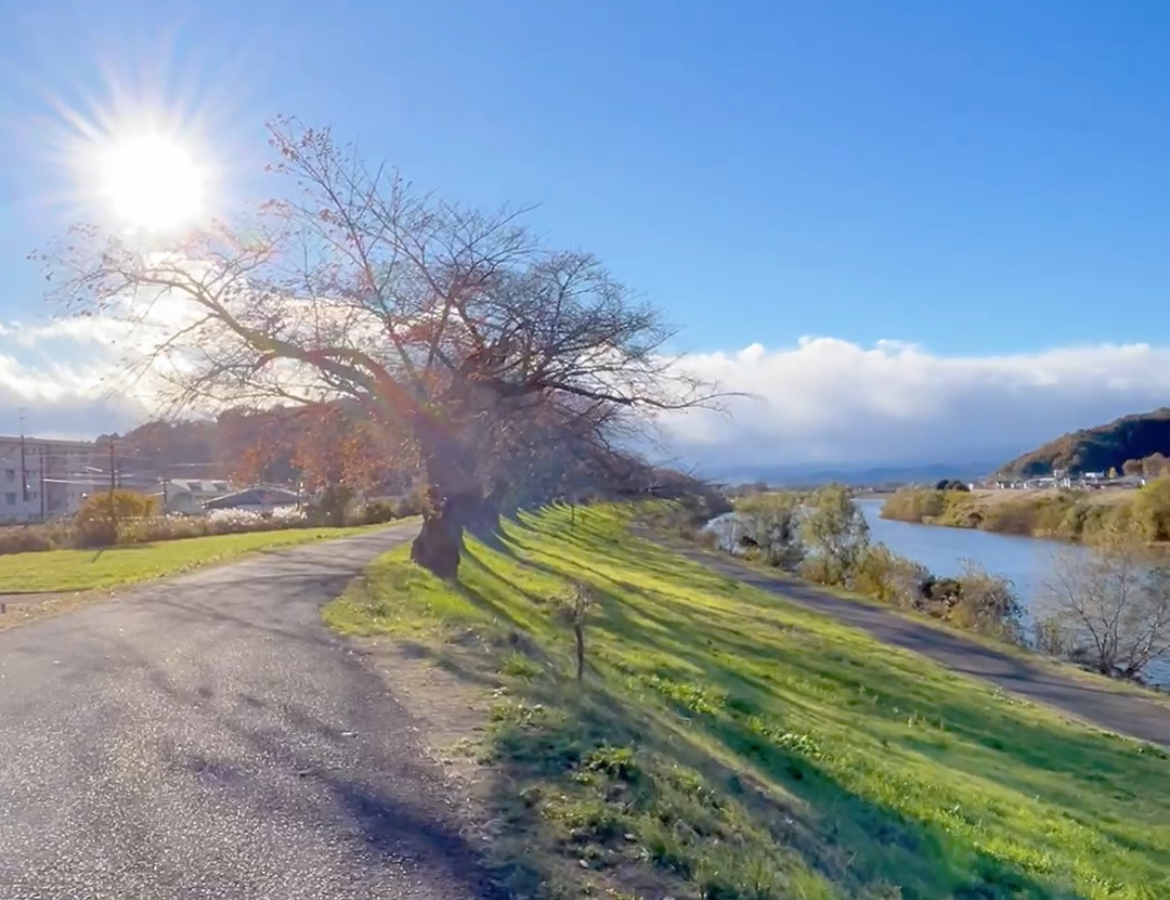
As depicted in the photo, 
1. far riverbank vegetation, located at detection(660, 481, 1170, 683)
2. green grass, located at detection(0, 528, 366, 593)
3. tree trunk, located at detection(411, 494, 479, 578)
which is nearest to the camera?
tree trunk, located at detection(411, 494, 479, 578)

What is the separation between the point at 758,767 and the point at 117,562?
22063mm

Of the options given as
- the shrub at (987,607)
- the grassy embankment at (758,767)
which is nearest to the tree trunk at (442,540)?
the grassy embankment at (758,767)

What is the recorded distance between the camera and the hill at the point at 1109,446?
118050 mm

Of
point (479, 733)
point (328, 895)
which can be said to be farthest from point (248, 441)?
point (328, 895)

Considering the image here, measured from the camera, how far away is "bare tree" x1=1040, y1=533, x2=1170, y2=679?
3400 cm

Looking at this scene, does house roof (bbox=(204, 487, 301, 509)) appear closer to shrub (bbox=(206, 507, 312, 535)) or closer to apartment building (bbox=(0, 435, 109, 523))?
apartment building (bbox=(0, 435, 109, 523))

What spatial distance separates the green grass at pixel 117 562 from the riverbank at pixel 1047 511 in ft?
116

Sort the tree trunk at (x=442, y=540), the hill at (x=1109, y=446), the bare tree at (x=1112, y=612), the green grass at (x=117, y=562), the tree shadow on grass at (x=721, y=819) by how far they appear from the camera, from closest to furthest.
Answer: the tree shadow on grass at (x=721, y=819) → the tree trunk at (x=442, y=540) → the green grass at (x=117, y=562) → the bare tree at (x=1112, y=612) → the hill at (x=1109, y=446)

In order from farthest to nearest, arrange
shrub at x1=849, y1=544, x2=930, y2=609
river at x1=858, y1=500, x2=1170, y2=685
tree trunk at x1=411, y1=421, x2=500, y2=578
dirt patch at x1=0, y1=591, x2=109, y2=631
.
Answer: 1. shrub at x1=849, y1=544, x2=930, y2=609
2. river at x1=858, y1=500, x2=1170, y2=685
3. tree trunk at x1=411, y1=421, x2=500, y2=578
4. dirt patch at x1=0, y1=591, x2=109, y2=631

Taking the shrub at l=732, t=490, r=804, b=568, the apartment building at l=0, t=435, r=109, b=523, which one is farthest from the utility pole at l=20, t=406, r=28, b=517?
the shrub at l=732, t=490, r=804, b=568

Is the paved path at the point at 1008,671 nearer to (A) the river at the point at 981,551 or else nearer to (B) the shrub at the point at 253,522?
(A) the river at the point at 981,551

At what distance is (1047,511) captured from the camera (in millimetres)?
69500

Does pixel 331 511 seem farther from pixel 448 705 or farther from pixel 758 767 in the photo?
pixel 448 705

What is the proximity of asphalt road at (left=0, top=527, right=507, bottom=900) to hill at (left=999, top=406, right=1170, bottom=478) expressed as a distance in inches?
4610
